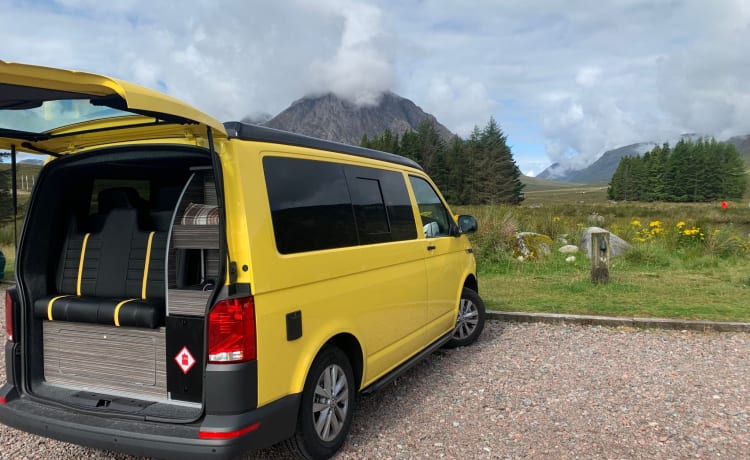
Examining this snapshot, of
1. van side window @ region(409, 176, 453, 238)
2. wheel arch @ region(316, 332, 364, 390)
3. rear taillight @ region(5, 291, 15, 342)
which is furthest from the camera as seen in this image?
van side window @ region(409, 176, 453, 238)

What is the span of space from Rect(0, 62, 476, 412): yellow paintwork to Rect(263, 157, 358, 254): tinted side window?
0.20ft

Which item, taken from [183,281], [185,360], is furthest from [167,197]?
[185,360]

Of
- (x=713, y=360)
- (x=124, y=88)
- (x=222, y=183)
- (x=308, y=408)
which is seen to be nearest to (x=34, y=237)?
(x=222, y=183)

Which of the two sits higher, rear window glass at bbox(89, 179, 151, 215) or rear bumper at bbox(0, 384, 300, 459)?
rear window glass at bbox(89, 179, 151, 215)

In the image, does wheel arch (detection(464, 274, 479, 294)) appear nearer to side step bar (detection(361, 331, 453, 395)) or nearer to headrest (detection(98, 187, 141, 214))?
side step bar (detection(361, 331, 453, 395))

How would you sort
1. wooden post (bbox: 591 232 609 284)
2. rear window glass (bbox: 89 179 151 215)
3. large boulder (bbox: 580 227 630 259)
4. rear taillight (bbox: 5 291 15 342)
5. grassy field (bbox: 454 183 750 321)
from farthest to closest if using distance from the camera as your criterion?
large boulder (bbox: 580 227 630 259) → wooden post (bbox: 591 232 609 284) → grassy field (bbox: 454 183 750 321) → rear window glass (bbox: 89 179 151 215) → rear taillight (bbox: 5 291 15 342)

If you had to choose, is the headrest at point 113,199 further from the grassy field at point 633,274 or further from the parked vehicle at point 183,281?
the grassy field at point 633,274

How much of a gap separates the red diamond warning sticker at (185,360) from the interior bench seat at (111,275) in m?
0.23

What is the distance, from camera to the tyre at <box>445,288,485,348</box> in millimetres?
6121

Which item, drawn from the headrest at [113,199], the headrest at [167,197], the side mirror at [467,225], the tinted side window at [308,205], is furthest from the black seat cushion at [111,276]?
the side mirror at [467,225]

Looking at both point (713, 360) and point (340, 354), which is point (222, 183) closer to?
point (340, 354)

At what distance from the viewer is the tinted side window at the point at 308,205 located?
3.18 meters

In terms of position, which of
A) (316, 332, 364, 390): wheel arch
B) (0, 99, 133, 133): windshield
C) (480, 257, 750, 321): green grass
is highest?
(0, 99, 133, 133): windshield

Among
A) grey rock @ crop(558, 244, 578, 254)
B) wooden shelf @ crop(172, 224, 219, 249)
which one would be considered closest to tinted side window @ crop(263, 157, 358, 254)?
wooden shelf @ crop(172, 224, 219, 249)
